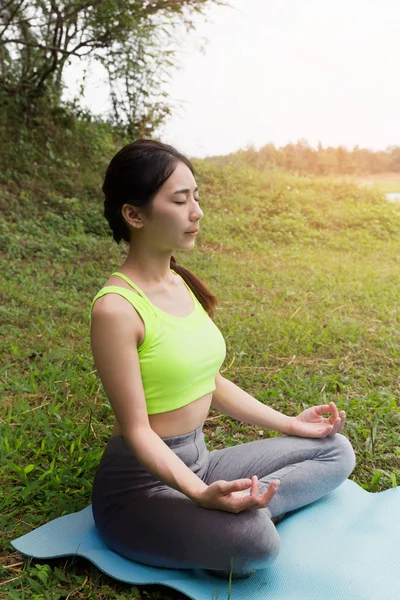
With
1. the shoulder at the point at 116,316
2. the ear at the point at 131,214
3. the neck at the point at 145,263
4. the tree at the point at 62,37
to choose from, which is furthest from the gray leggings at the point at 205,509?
the tree at the point at 62,37

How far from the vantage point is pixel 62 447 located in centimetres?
252

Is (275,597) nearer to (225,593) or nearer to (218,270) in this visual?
(225,593)

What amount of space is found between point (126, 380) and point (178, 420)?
25 centimetres

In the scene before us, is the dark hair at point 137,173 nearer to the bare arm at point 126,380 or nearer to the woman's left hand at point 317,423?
the bare arm at point 126,380

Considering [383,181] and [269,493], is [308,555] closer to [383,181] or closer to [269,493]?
[269,493]

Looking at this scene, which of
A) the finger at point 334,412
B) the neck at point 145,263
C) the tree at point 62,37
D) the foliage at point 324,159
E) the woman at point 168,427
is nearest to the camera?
the woman at point 168,427

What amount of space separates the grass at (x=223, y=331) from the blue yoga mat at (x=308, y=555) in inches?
2.1

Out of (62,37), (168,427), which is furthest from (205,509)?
(62,37)

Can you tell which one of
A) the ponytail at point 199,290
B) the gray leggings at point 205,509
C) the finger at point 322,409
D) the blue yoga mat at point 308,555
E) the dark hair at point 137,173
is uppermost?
Answer: the dark hair at point 137,173

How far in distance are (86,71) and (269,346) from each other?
465 centimetres

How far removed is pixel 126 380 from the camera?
1627 millimetres

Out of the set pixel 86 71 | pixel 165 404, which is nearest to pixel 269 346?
pixel 165 404

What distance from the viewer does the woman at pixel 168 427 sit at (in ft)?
5.25

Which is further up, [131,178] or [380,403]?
[131,178]
